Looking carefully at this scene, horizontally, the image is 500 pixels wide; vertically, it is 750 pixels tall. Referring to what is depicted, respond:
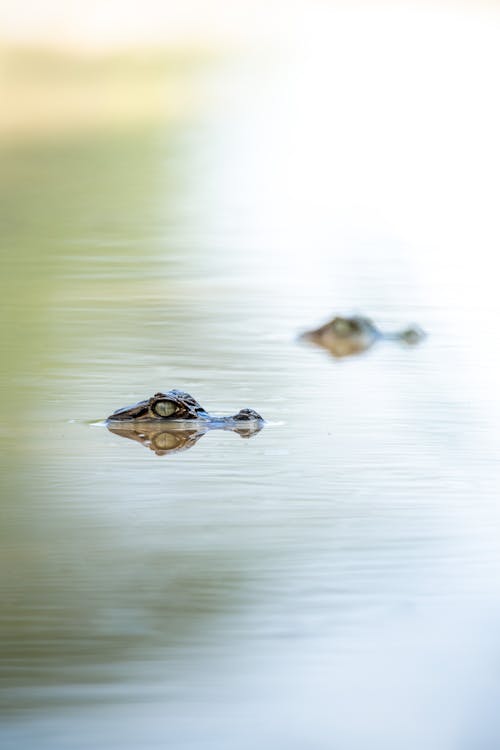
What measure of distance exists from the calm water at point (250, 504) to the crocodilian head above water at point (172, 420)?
95mm

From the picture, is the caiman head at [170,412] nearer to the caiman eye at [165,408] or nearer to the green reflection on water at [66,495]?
the caiman eye at [165,408]

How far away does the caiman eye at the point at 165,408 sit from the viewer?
7.21 meters

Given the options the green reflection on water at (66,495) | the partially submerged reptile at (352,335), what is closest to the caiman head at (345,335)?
the partially submerged reptile at (352,335)

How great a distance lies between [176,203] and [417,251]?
3.14 meters

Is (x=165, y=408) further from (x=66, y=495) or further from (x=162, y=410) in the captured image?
(x=66, y=495)

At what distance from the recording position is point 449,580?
5262 millimetres

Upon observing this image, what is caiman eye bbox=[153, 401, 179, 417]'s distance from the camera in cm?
721

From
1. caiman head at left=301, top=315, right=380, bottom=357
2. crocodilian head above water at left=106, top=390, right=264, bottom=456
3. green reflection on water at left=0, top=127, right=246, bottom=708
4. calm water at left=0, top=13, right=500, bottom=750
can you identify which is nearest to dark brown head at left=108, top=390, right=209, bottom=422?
crocodilian head above water at left=106, top=390, right=264, bottom=456

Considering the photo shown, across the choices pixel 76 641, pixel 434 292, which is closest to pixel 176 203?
pixel 434 292

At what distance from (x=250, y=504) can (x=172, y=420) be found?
1.26 m

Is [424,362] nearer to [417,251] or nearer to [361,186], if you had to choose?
[417,251]

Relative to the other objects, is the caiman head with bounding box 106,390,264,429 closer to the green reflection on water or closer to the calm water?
the calm water

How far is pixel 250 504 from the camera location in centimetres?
601

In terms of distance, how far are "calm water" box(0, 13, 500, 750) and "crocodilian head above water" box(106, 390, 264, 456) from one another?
9cm
